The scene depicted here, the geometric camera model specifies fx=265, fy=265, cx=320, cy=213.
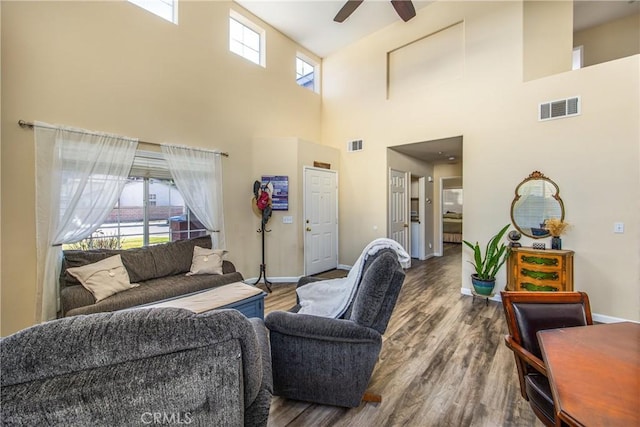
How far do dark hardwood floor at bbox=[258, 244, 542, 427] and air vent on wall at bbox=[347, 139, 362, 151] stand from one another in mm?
3315

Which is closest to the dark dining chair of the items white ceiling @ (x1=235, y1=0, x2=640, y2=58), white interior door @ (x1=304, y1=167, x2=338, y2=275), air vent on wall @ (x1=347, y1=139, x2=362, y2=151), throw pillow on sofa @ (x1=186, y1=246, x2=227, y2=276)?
throw pillow on sofa @ (x1=186, y1=246, x2=227, y2=276)

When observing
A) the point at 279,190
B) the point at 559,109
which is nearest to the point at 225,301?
the point at 279,190

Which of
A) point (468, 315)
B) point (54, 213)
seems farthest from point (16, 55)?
point (468, 315)

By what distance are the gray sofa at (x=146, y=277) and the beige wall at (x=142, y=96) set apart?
0.46 m

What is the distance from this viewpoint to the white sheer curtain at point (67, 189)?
267 cm

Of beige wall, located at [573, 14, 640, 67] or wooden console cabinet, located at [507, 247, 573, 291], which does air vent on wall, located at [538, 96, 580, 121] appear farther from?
beige wall, located at [573, 14, 640, 67]

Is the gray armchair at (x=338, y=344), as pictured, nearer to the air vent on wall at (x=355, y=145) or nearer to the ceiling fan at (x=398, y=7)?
the ceiling fan at (x=398, y=7)

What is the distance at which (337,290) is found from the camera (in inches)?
84.7

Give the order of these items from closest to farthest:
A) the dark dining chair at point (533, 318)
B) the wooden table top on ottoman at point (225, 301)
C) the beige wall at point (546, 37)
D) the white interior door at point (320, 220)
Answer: the dark dining chair at point (533, 318) < the wooden table top on ottoman at point (225, 301) < the beige wall at point (546, 37) < the white interior door at point (320, 220)

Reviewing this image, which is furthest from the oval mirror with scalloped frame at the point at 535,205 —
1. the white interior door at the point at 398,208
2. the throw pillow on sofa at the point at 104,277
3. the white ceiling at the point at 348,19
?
the throw pillow on sofa at the point at 104,277

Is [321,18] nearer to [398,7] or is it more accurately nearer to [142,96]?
[398,7]

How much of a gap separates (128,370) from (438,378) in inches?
87.2

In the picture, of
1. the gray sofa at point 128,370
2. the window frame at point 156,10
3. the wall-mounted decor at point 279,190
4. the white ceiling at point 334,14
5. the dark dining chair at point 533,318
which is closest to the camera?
the gray sofa at point 128,370

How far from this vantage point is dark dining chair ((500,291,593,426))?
1.38 metres
